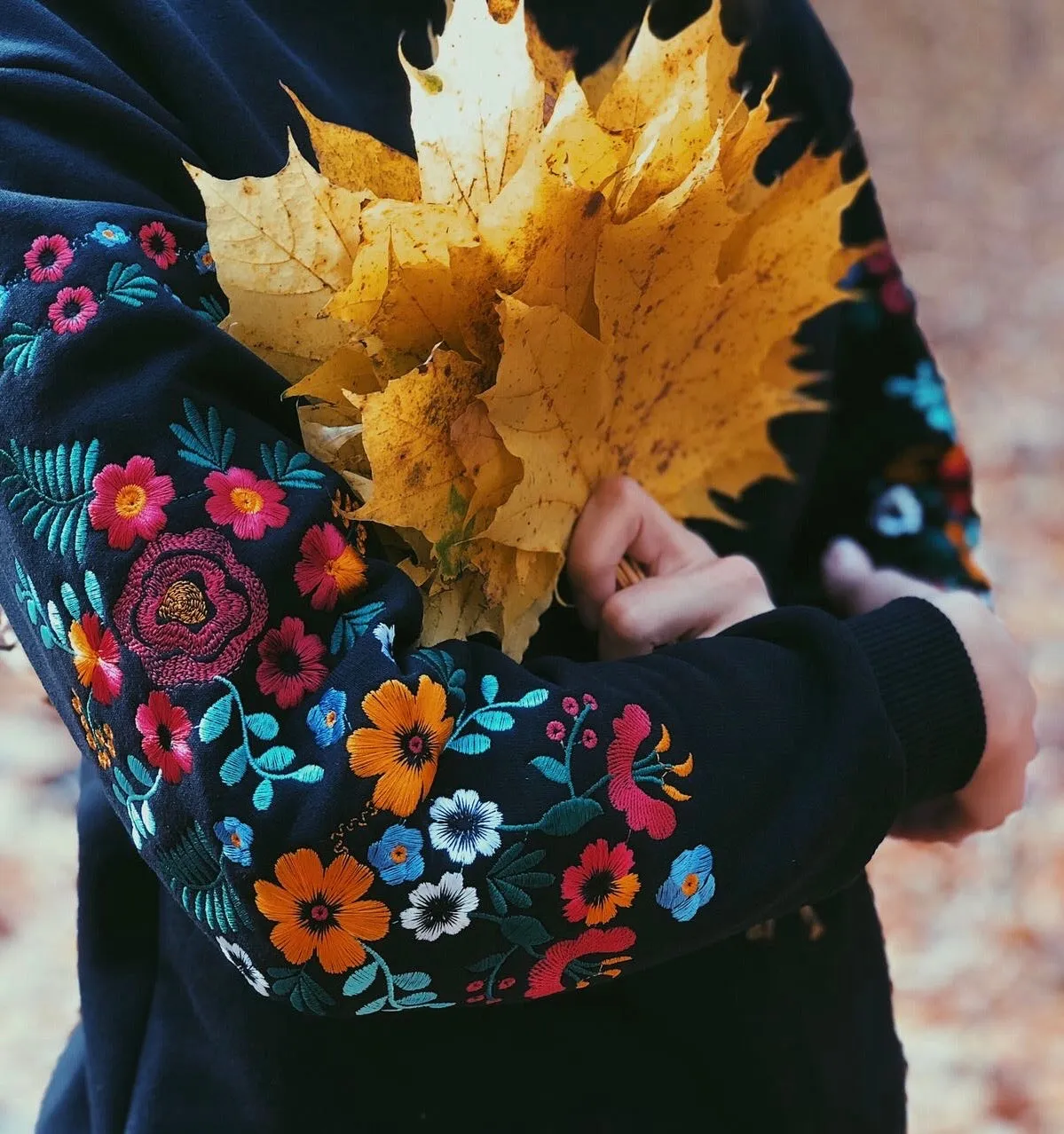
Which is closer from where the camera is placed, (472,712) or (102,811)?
(472,712)

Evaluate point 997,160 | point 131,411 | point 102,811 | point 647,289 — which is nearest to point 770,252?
point 647,289

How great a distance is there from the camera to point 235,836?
1.35 feet

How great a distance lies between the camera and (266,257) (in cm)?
46

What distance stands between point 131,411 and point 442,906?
9.1 inches

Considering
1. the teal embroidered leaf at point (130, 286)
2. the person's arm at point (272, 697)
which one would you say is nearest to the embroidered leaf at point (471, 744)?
the person's arm at point (272, 697)

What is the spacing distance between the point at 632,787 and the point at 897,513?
1.61 ft

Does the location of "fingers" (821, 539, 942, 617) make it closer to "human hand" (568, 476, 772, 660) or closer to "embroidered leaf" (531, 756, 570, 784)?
"human hand" (568, 476, 772, 660)

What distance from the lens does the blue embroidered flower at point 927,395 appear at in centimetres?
86

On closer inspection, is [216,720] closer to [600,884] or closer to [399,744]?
[399,744]

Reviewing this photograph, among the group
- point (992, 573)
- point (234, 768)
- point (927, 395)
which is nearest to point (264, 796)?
point (234, 768)

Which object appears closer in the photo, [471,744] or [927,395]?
[471,744]

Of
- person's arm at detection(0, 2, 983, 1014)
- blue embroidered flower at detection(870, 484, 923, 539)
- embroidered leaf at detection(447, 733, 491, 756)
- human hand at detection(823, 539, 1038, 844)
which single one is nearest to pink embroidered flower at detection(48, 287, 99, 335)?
person's arm at detection(0, 2, 983, 1014)

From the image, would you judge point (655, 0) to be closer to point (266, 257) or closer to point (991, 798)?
point (266, 257)

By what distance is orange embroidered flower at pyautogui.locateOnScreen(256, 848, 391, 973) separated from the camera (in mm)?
418
